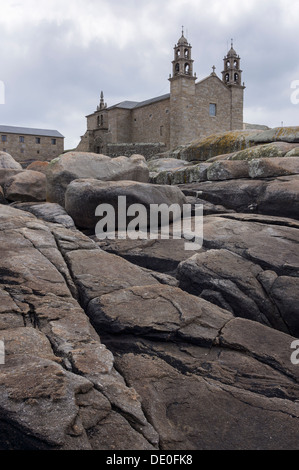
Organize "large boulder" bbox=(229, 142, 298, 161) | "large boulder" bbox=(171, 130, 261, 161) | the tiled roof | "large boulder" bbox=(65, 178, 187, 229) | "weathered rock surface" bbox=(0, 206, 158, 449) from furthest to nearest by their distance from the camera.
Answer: the tiled roof → "large boulder" bbox=(171, 130, 261, 161) → "large boulder" bbox=(229, 142, 298, 161) → "large boulder" bbox=(65, 178, 187, 229) → "weathered rock surface" bbox=(0, 206, 158, 449)

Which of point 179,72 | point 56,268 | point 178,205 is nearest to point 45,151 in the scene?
point 179,72

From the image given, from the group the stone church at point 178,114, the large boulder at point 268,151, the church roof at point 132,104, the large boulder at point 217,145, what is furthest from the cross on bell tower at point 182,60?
the large boulder at point 268,151

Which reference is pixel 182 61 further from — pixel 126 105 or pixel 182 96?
pixel 126 105

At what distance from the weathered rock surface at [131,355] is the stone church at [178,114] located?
29.7 metres

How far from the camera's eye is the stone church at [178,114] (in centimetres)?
3659

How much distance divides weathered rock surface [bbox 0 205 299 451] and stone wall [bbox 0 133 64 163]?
47.8 meters

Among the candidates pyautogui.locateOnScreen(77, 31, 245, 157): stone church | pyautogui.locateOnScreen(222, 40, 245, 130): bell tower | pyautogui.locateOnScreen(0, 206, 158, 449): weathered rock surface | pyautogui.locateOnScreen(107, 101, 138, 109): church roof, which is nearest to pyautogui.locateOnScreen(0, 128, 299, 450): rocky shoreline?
pyautogui.locateOnScreen(0, 206, 158, 449): weathered rock surface

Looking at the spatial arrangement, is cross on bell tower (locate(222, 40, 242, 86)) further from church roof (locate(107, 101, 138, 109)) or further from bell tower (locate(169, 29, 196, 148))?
church roof (locate(107, 101, 138, 109))

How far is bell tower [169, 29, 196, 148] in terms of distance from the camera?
3644cm

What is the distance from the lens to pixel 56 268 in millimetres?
6215

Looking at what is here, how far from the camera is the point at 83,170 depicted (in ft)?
37.1

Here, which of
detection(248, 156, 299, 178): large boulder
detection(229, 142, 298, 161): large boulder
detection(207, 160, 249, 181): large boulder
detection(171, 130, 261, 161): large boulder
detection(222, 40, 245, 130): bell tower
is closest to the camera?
detection(248, 156, 299, 178): large boulder

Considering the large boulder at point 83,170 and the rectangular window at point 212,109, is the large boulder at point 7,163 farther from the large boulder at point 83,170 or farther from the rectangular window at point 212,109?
the rectangular window at point 212,109

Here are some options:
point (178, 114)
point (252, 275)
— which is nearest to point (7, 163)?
point (252, 275)
